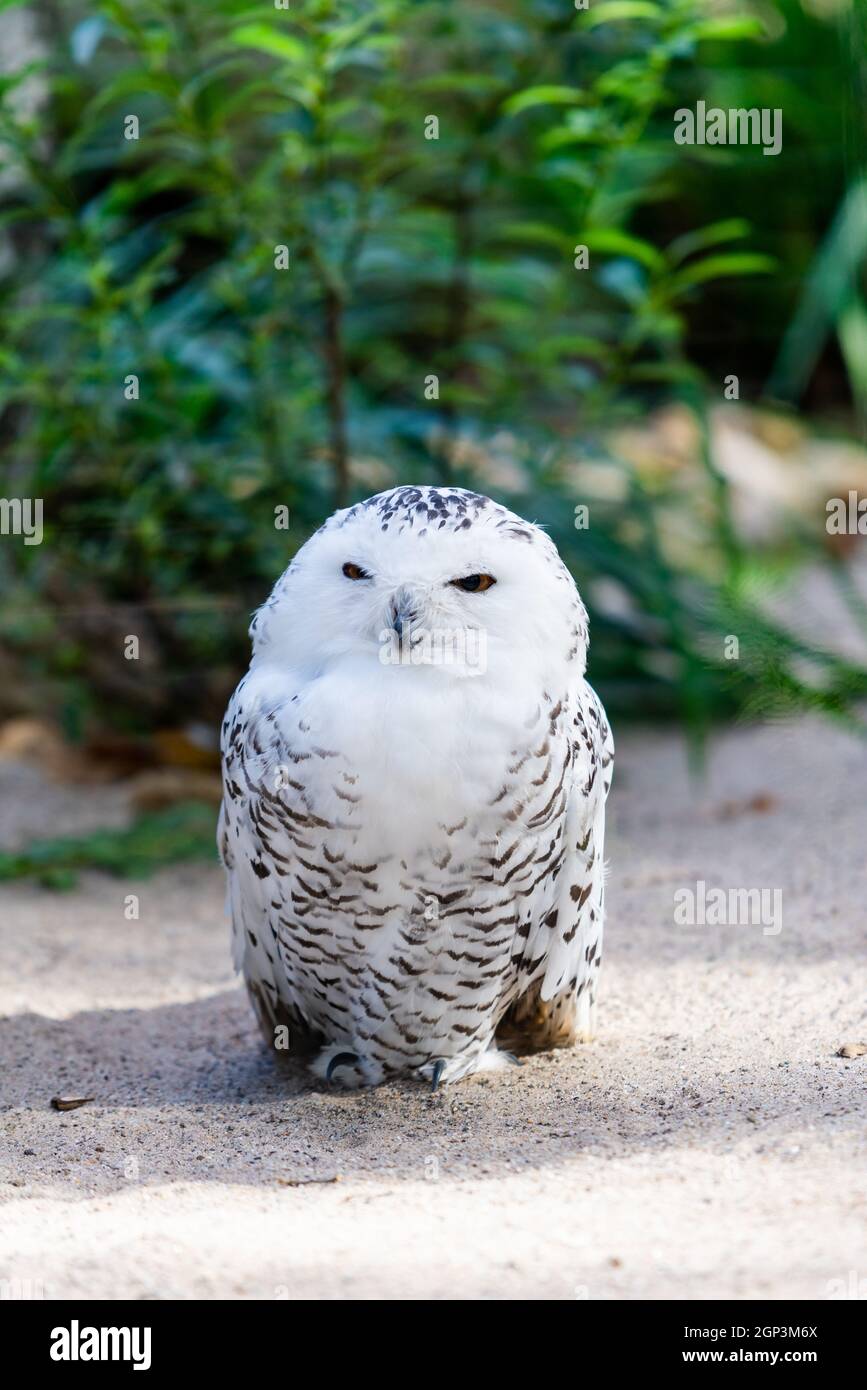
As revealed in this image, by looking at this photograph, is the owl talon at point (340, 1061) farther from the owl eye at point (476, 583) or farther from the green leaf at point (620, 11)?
the green leaf at point (620, 11)

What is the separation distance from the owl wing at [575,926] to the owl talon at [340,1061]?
0.96 feet

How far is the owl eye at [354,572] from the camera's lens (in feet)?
7.18

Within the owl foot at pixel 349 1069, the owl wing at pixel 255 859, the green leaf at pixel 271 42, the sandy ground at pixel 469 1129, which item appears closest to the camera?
the sandy ground at pixel 469 1129

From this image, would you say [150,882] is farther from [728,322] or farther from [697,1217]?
[728,322]

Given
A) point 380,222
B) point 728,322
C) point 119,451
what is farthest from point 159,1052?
point 728,322

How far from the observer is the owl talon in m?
2.54

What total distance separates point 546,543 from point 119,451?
2061mm

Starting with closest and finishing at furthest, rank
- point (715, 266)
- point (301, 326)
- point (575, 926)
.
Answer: point (575, 926) < point (715, 266) < point (301, 326)

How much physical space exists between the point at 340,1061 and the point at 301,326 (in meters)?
2.32

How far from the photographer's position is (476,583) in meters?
2.17

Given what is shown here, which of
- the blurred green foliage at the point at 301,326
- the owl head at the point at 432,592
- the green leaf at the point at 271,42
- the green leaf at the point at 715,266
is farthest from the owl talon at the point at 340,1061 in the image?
the green leaf at the point at 715,266

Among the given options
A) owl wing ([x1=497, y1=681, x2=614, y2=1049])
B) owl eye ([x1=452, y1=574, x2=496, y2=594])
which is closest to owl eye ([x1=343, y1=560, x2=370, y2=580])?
owl eye ([x1=452, y1=574, x2=496, y2=594])

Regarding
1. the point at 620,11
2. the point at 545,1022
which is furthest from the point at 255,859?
the point at 620,11

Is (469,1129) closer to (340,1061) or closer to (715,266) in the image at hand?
(340,1061)
